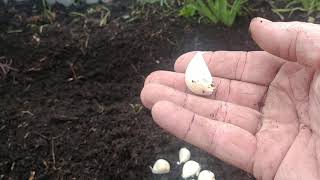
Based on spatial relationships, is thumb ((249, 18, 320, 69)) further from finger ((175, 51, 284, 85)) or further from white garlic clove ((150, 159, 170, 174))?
white garlic clove ((150, 159, 170, 174))

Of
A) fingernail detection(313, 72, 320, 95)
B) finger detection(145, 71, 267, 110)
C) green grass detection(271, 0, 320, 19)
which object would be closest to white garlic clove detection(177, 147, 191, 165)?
finger detection(145, 71, 267, 110)

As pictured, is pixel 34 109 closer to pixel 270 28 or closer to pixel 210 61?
pixel 210 61

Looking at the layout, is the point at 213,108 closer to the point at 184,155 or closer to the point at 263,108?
the point at 263,108

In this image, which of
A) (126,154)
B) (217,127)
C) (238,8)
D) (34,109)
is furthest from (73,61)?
(217,127)

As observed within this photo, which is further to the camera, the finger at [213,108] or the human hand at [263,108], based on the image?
the finger at [213,108]

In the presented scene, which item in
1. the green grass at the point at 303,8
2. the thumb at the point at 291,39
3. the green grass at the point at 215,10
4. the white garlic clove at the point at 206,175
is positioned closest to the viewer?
the thumb at the point at 291,39

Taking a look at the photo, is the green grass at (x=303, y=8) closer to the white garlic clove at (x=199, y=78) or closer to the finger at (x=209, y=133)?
the white garlic clove at (x=199, y=78)

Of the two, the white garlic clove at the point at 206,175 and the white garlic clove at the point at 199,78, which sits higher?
the white garlic clove at the point at 199,78

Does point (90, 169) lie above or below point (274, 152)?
below

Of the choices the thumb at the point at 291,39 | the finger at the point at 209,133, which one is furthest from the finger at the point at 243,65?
the finger at the point at 209,133
